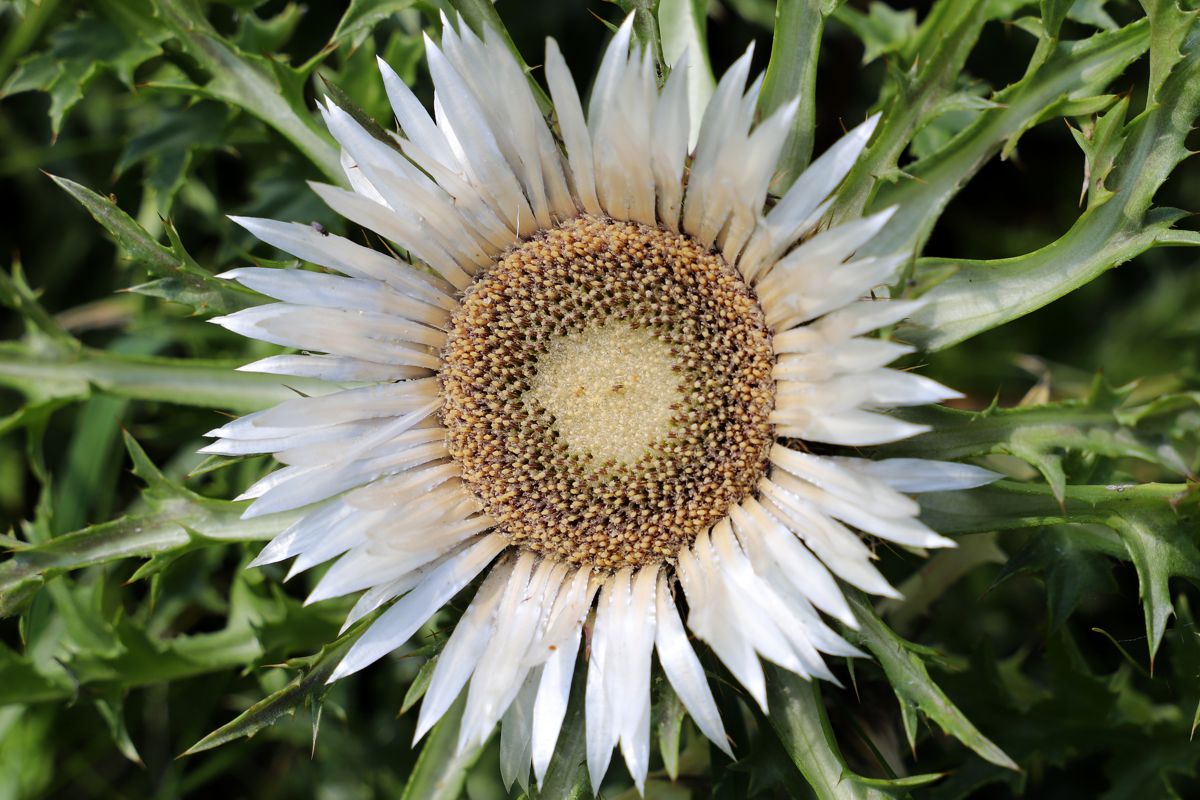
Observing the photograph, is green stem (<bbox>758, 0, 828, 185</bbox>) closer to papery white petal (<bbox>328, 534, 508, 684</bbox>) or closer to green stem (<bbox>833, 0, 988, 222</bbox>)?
green stem (<bbox>833, 0, 988, 222</bbox>)

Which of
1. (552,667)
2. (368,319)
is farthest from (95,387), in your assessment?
(552,667)

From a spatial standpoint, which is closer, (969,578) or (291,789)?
(969,578)

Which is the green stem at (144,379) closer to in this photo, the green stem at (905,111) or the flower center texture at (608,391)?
the flower center texture at (608,391)

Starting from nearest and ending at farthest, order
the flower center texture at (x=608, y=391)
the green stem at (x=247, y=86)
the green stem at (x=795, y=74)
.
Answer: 1. the green stem at (x=795, y=74)
2. the flower center texture at (x=608, y=391)
3. the green stem at (x=247, y=86)

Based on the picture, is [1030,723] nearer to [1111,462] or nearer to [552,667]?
[1111,462]

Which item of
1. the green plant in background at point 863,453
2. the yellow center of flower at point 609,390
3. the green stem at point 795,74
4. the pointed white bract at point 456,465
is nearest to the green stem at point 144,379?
the green plant in background at point 863,453

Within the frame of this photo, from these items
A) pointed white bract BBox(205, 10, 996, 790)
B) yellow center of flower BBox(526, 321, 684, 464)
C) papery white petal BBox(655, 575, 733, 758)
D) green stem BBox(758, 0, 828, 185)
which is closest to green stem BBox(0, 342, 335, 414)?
pointed white bract BBox(205, 10, 996, 790)
